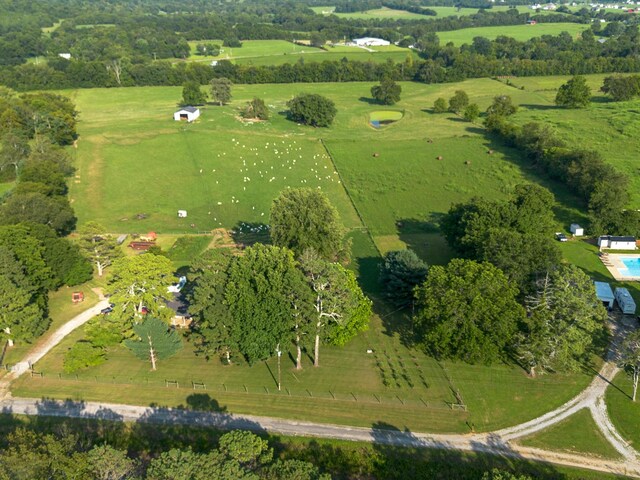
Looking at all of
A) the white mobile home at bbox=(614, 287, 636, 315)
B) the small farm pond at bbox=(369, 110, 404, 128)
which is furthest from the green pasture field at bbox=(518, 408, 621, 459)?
the small farm pond at bbox=(369, 110, 404, 128)

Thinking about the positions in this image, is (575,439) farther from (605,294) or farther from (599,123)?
(599,123)

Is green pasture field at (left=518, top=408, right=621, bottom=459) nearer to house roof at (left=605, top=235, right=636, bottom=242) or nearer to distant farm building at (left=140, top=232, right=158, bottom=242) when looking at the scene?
house roof at (left=605, top=235, right=636, bottom=242)

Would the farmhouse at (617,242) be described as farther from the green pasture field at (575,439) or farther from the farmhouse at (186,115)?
the farmhouse at (186,115)

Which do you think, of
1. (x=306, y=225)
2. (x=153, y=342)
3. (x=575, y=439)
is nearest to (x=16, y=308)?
(x=153, y=342)

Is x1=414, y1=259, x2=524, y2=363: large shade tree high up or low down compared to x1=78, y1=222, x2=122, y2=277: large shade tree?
up

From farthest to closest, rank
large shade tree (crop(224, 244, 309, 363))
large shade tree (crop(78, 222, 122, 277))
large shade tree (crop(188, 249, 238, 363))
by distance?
large shade tree (crop(78, 222, 122, 277))
large shade tree (crop(188, 249, 238, 363))
large shade tree (crop(224, 244, 309, 363))

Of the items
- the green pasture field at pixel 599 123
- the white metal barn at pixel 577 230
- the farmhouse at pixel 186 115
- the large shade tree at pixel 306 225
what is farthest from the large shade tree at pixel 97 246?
the green pasture field at pixel 599 123

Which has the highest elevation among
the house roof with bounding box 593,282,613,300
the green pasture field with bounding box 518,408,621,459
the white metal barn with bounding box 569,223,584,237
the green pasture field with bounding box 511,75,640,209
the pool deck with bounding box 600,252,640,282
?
the house roof with bounding box 593,282,613,300

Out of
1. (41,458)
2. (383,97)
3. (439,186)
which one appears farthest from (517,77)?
(41,458)
